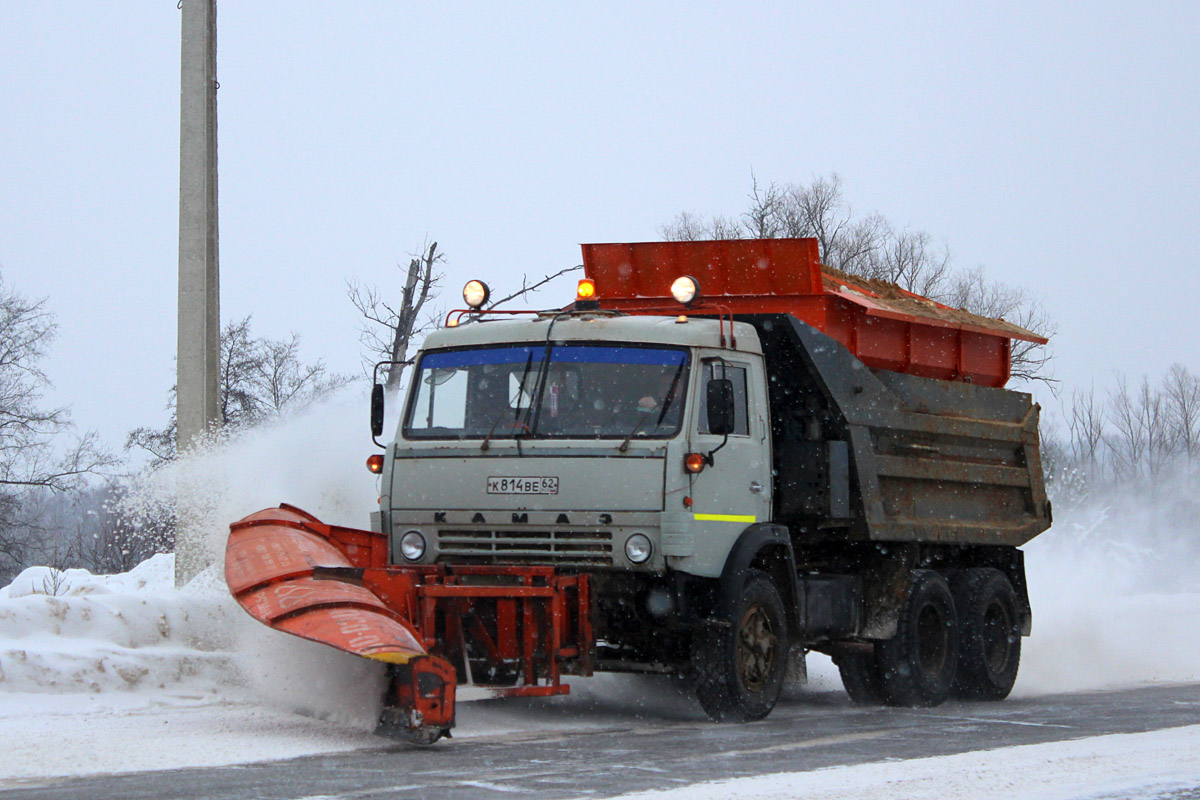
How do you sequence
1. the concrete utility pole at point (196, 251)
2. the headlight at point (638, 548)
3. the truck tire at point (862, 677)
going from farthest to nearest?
1. the concrete utility pole at point (196, 251)
2. the truck tire at point (862, 677)
3. the headlight at point (638, 548)

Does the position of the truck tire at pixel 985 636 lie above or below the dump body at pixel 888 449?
below

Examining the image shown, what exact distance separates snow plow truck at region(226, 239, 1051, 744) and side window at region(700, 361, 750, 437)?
1.0 inches

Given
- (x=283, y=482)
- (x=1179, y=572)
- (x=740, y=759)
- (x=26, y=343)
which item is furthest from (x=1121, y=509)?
(x=740, y=759)

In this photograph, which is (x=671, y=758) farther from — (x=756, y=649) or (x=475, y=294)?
(x=475, y=294)

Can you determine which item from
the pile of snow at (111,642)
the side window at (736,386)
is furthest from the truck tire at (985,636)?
the pile of snow at (111,642)

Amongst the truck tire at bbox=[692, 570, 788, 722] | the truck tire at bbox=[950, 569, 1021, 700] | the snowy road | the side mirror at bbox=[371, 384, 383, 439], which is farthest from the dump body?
the side mirror at bbox=[371, 384, 383, 439]

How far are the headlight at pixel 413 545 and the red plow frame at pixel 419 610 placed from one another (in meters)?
0.18

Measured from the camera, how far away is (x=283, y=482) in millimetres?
12633

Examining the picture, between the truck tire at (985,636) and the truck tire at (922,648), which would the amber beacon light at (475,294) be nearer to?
the truck tire at (922,648)

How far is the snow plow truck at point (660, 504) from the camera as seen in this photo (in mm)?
8227

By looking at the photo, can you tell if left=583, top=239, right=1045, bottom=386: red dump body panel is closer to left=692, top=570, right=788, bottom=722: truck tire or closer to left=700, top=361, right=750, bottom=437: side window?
left=700, top=361, right=750, bottom=437: side window

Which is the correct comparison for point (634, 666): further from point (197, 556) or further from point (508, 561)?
point (197, 556)

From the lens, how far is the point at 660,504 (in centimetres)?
861

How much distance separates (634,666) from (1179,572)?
125 ft
